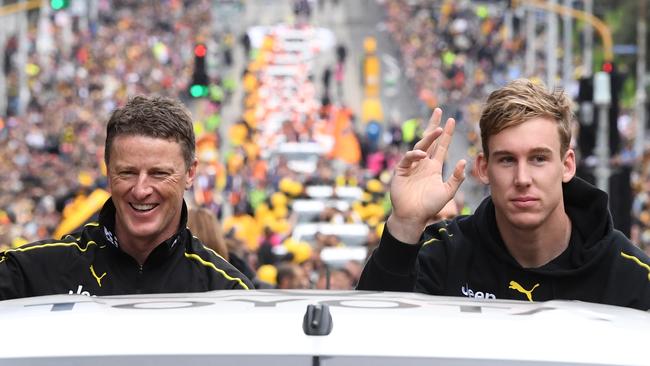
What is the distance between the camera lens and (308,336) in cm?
343

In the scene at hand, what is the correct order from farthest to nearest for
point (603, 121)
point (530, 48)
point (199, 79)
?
point (530, 48), point (603, 121), point (199, 79)

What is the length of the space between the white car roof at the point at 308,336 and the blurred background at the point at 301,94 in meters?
5.12

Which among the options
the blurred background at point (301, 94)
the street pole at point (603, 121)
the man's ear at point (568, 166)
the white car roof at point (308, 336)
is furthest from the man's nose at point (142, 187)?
the street pole at point (603, 121)

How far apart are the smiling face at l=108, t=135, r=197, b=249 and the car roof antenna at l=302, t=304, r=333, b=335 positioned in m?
1.74

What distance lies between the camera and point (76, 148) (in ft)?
160

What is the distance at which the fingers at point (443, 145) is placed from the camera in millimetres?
5348

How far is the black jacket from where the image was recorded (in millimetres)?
4984

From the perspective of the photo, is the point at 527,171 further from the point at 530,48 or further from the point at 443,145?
the point at 530,48

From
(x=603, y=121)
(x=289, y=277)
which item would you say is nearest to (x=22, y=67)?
(x=603, y=121)

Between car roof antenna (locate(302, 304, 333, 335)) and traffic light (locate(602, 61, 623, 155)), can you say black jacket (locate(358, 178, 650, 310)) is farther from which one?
traffic light (locate(602, 61, 623, 155))

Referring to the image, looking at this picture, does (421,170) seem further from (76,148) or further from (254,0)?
(254,0)

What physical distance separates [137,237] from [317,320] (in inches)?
72.7

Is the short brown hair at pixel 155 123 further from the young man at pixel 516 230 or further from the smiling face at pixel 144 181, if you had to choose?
the young man at pixel 516 230

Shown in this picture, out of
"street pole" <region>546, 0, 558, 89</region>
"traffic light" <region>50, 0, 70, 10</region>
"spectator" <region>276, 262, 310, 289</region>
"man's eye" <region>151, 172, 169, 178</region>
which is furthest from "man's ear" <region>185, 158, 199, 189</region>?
"street pole" <region>546, 0, 558, 89</region>
